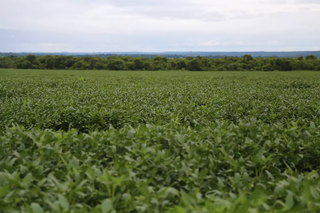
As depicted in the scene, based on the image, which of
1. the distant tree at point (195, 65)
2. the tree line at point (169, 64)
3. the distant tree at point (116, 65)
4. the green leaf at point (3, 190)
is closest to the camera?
the green leaf at point (3, 190)

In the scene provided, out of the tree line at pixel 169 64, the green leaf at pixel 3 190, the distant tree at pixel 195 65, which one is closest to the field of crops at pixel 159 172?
the green leaf at pixel 3 190

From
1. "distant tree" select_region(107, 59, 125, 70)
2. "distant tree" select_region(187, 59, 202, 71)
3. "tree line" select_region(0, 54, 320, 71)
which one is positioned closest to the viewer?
"tree line" select_region(0, 54, 320, 71)

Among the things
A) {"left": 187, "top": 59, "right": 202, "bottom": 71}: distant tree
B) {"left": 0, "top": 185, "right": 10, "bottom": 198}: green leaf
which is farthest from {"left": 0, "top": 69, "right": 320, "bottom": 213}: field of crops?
{"left": 187, "top": 59, "right": 202, "bottom": 71}: distant tree

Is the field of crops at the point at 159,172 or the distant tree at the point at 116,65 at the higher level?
the distant tree at the point at 116,65

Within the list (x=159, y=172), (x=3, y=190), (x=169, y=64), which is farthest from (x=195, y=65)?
(x=3, y=190)

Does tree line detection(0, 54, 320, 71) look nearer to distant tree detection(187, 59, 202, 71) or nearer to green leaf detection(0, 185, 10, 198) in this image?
distant tree detection(187, 59, 202, 71)

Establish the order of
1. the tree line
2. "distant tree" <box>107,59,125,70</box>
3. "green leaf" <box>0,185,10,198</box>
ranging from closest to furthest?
"green leaf" <box>0,185,10,198</box>, the tree line, "distant tree" <box>107,59,125,70</box>

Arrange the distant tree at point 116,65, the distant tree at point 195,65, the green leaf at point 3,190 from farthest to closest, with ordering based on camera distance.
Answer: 1. the distant tree at point 195,65
2. the distant tree at point 116,65
3. the green leaf at point 3,190

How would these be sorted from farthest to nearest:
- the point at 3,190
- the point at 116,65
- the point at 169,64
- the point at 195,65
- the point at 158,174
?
the point at 169,64 < the point at 195,65 < the point at 116,65 < the point at 158,174 < the point at 3,190

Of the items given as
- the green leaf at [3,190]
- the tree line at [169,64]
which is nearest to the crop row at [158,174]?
the green leaf at [3,190]

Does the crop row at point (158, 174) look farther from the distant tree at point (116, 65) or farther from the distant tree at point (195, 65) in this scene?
the distant tree at point (195, 65)

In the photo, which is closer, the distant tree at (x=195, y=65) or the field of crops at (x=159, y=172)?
the field of crops at (x=159, y=172)

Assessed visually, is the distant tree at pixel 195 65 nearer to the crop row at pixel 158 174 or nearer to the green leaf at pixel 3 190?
the crop row at pixel 158 174

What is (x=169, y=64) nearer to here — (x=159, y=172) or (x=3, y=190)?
(x=159, y=172)
